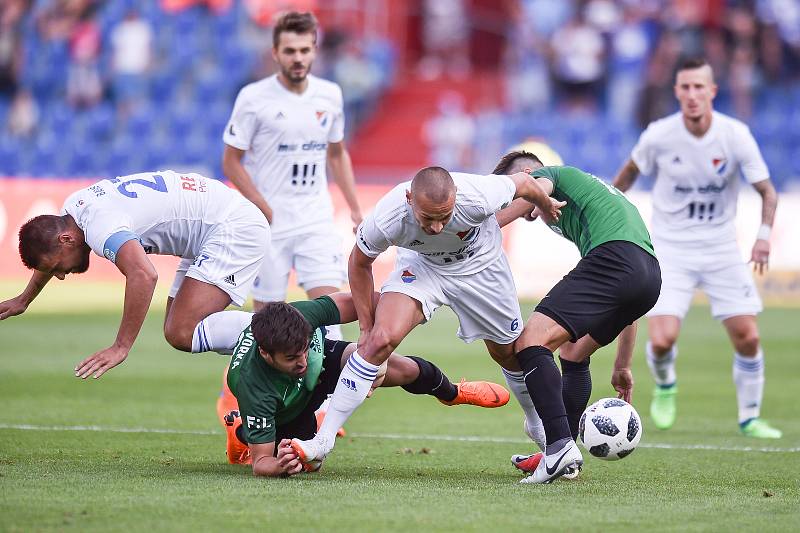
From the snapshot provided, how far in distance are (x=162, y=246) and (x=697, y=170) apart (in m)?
4.12

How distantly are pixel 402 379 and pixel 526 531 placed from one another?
6.98 feet

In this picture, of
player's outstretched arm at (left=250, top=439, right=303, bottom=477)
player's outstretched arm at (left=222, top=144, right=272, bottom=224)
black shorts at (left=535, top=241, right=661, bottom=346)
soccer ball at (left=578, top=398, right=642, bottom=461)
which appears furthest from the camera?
player's outstretched arm at (left=222, top=144, right=272, bottom=224)

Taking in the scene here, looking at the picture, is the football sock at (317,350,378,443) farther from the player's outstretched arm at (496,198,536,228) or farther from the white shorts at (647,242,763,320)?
the white shorts at (647,242,763,320)

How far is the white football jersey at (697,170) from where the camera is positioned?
9328 mm

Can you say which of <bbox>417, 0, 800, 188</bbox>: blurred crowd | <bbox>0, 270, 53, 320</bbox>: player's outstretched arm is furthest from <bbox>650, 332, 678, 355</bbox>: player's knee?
<bbox>417, 0, 800, 188</bbox>: blurred crowd

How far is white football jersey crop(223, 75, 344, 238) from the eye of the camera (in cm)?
912

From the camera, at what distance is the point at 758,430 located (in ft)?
29.6

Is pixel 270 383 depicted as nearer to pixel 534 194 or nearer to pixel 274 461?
pixel 274 461

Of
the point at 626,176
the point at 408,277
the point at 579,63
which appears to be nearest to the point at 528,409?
the point at 408,277

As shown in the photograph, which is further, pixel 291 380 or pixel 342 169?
pixel 342 169

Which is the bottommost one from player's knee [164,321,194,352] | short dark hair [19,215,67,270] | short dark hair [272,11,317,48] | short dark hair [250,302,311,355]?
player's knee [164,321,194,352]

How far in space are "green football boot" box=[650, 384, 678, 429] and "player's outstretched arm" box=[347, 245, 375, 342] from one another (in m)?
3.47

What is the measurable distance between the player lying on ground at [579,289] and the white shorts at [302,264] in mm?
2206

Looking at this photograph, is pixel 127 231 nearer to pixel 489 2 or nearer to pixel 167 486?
pixel 167 486
